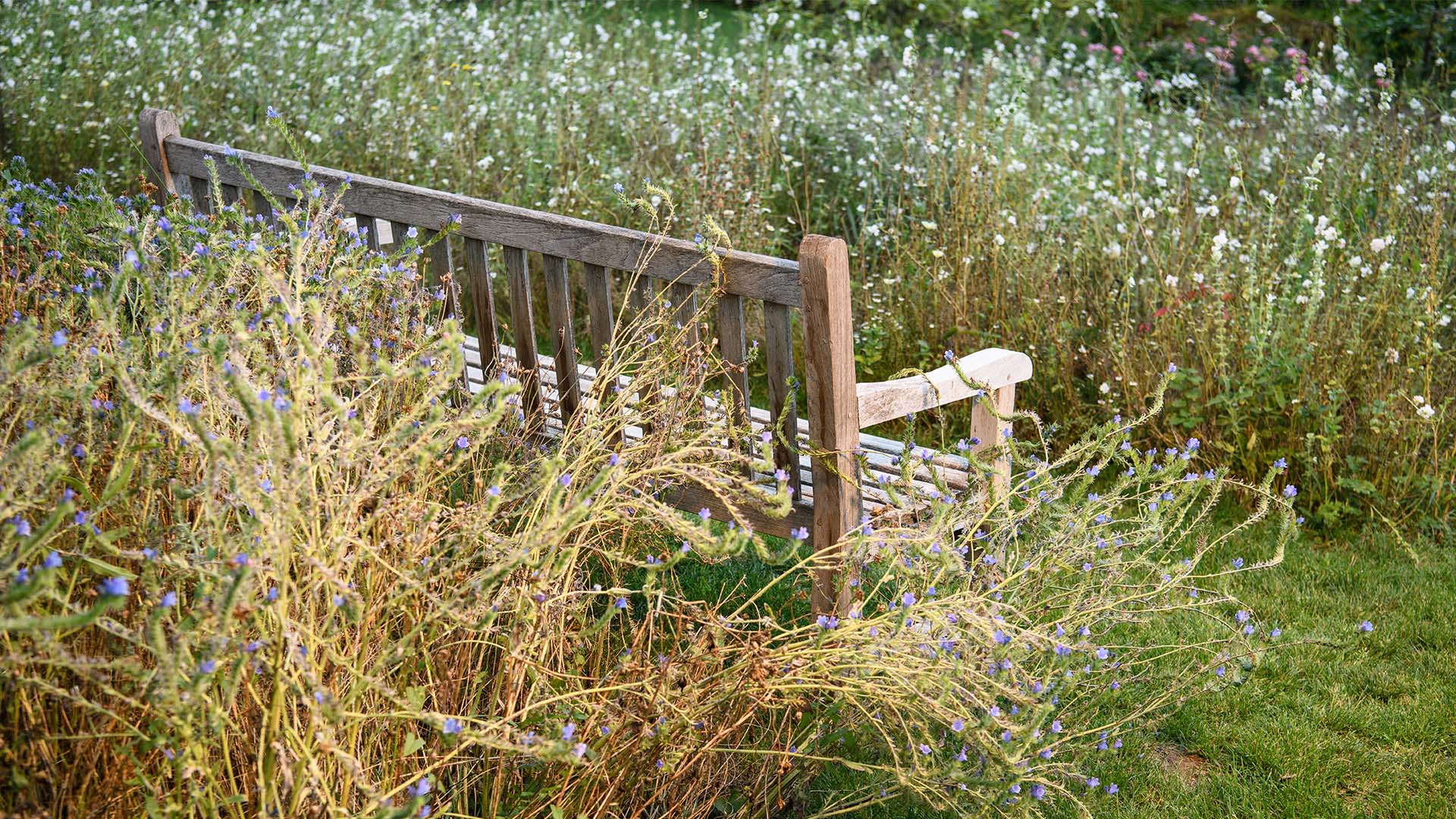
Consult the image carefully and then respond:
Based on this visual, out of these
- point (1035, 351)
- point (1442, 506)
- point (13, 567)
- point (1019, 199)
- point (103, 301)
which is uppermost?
point (103, 301)

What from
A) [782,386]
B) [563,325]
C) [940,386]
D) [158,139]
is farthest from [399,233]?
[940,386]

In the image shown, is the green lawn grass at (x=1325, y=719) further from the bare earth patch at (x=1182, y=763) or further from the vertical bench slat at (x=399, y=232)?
the vertical bench slat at (x=399, y=232)

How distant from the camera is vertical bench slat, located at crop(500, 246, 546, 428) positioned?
2.89m

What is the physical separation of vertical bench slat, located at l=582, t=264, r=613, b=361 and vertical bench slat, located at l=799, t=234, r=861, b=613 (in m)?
0.46

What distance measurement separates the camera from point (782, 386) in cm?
260

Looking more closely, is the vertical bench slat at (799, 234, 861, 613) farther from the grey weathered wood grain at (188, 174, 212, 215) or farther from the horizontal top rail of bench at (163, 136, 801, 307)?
the grey weathered wood grain at (188, 174, 212, 215)

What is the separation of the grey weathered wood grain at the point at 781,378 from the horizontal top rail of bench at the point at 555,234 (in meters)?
0.04

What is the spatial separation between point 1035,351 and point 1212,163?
185 centimetres

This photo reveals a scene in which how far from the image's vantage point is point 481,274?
2975mm

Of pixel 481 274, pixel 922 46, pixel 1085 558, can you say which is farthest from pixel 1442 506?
pixel 922 46

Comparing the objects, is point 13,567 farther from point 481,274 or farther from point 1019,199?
point 1019,199

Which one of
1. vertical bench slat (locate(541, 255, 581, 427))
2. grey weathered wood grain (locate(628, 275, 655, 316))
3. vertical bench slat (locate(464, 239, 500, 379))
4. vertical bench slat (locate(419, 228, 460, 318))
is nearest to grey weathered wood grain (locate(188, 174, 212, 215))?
vertical bench slat (locate(419, 228, 460, 318))

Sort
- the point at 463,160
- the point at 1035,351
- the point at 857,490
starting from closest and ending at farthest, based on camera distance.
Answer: the point at 857,490 < the point at 1035,351 < the point at 463,160

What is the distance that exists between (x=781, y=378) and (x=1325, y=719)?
171 cm
